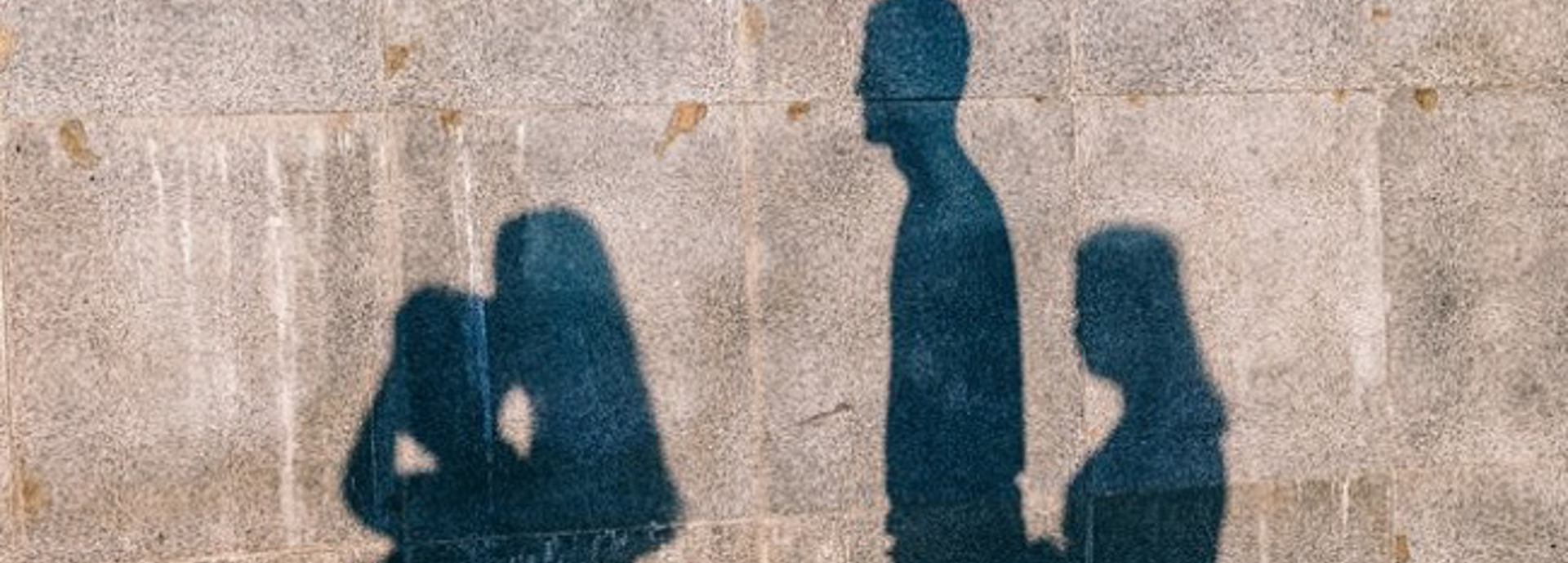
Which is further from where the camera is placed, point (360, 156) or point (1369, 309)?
point (1369, 309)

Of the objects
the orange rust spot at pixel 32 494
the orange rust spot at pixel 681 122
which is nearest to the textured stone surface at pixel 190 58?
the orange rust spot at pixel 681 122

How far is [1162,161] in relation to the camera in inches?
216

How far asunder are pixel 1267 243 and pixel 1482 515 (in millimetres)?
1635

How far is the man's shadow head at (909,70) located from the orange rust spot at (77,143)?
302 centimetres

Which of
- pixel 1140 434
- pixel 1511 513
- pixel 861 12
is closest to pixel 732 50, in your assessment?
pixel 861 12

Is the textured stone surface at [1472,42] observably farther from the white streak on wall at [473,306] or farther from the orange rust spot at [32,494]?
the orange rust spot at [32,494]

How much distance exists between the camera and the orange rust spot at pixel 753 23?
527cm

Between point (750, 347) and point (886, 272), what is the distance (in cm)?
65

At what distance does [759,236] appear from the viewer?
208 inches

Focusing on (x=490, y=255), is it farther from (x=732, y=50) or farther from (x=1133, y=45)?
(x=1133, y=45)

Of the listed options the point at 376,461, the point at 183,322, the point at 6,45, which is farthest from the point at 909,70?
the point at 6,45

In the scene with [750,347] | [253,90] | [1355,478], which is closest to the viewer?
[253,90]

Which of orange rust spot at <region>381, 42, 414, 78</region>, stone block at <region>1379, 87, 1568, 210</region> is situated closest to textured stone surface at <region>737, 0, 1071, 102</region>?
orange rust spot at <region>381, 42, 414, 78</region>

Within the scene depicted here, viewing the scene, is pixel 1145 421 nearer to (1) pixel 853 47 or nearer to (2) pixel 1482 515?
(2) pixel 1482 515
